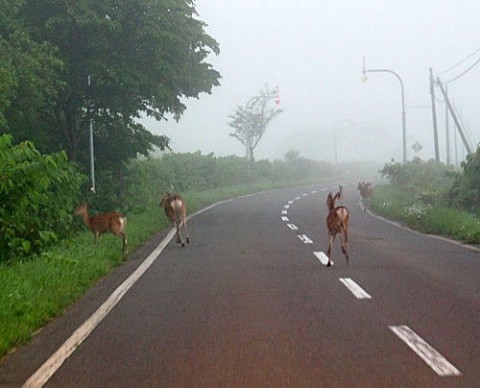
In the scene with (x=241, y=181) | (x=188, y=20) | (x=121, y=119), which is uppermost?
(x=188, y=20)

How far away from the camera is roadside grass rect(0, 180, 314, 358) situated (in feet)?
27.9

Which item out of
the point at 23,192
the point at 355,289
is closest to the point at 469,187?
the point at 355,289

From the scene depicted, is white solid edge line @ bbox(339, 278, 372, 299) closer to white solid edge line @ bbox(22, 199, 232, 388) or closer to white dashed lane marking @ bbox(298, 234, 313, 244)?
white solid edge line @ bbox(22, 199, 232, 388)

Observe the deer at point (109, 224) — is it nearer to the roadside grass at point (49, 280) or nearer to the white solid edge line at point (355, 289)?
the roadside grass at point (49, 280)

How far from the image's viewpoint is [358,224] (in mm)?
24672

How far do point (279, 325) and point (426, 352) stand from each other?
1.92m

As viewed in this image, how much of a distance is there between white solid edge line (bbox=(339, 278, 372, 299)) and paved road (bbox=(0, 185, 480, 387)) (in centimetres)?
2

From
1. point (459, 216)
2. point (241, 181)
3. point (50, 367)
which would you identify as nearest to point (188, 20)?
point (459, 216)

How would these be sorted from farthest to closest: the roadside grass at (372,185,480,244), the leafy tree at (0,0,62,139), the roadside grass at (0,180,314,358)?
the roadside grass at (372,185,480,244), the leafy tree at (0,0,62,139), the roadside grass at (0,180,314,358)

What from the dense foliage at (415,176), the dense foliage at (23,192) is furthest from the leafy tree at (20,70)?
the dense foliage at (415,176)

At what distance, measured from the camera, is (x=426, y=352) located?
706 cm

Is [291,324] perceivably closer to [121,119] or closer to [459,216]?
[459,216]

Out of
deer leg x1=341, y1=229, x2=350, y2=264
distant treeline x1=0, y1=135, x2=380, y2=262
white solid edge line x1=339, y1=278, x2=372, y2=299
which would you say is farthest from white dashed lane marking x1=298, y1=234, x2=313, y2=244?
white solid edge line x1=339, y1=278, x2=372, y2=299

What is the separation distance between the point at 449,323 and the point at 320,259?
20.7 feet
